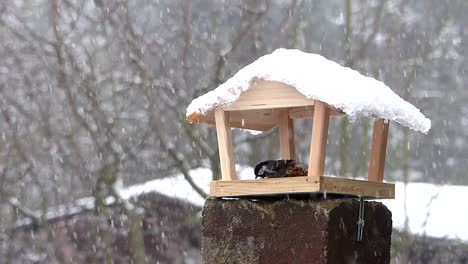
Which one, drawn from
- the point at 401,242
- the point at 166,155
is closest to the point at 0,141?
the point at 166,155

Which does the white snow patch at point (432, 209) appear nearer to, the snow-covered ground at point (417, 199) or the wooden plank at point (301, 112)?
the snow-covered ground at point (417, 199)

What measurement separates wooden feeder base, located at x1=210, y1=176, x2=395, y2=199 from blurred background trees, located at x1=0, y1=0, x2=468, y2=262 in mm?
5433

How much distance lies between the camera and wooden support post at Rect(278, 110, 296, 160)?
4391 millimetres

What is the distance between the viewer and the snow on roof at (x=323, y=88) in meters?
3.63

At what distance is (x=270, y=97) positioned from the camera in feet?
12.7

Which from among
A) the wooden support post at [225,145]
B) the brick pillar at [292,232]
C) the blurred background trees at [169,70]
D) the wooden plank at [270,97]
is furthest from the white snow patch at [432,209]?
the wooden plank at [270,97]

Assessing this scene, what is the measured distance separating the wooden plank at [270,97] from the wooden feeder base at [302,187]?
34cm

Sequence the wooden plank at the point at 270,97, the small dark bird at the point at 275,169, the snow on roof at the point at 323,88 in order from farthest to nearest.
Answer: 1. the small dark bird at the point at 275,169
2. the wooden plank at the point at 270,97
3. the snow on roof at the point at 323,88

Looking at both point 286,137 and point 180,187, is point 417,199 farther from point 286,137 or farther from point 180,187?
point 286,137

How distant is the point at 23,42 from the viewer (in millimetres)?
10133

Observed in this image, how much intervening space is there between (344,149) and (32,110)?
148 inches

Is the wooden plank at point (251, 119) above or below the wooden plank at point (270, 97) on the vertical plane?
below

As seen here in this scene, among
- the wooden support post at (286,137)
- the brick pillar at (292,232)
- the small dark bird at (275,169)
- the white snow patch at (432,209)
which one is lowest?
the white snow patch at (432,209)

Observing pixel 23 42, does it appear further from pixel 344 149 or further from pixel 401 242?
pixel 401 242
